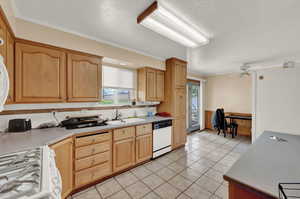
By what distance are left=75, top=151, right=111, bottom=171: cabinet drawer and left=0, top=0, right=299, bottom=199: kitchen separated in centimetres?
1

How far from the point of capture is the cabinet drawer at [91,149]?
1.72 metres

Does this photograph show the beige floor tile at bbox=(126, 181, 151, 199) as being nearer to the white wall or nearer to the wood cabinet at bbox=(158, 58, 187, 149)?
the wood cabinet at bbox=(158, 58, 187, 149)

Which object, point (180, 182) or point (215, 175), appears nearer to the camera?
point (180, 182)

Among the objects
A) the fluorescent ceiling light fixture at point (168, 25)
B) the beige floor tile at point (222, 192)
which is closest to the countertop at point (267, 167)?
the beige floor tile at point (222, 192)

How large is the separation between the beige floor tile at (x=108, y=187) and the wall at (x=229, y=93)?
4.97 metres

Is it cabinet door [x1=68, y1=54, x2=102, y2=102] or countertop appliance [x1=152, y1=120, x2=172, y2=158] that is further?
countertop appliance [x1=152, y1=120, x2=172, y2=158]

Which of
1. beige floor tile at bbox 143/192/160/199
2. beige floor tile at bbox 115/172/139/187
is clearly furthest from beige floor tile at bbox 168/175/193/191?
beige floor tile at bbox 115/172/139/187

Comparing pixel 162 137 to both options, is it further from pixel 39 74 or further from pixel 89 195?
pixel 39 74

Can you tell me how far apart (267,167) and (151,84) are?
8.16 ft

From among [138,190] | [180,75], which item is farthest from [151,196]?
[180,75]

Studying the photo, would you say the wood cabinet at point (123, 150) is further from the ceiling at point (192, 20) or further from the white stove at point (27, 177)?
the ceiling at point (192, 20)

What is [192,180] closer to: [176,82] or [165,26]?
[176,82]

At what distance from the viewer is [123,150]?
219 cm

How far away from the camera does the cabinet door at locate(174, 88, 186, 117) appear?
10.6 feet
